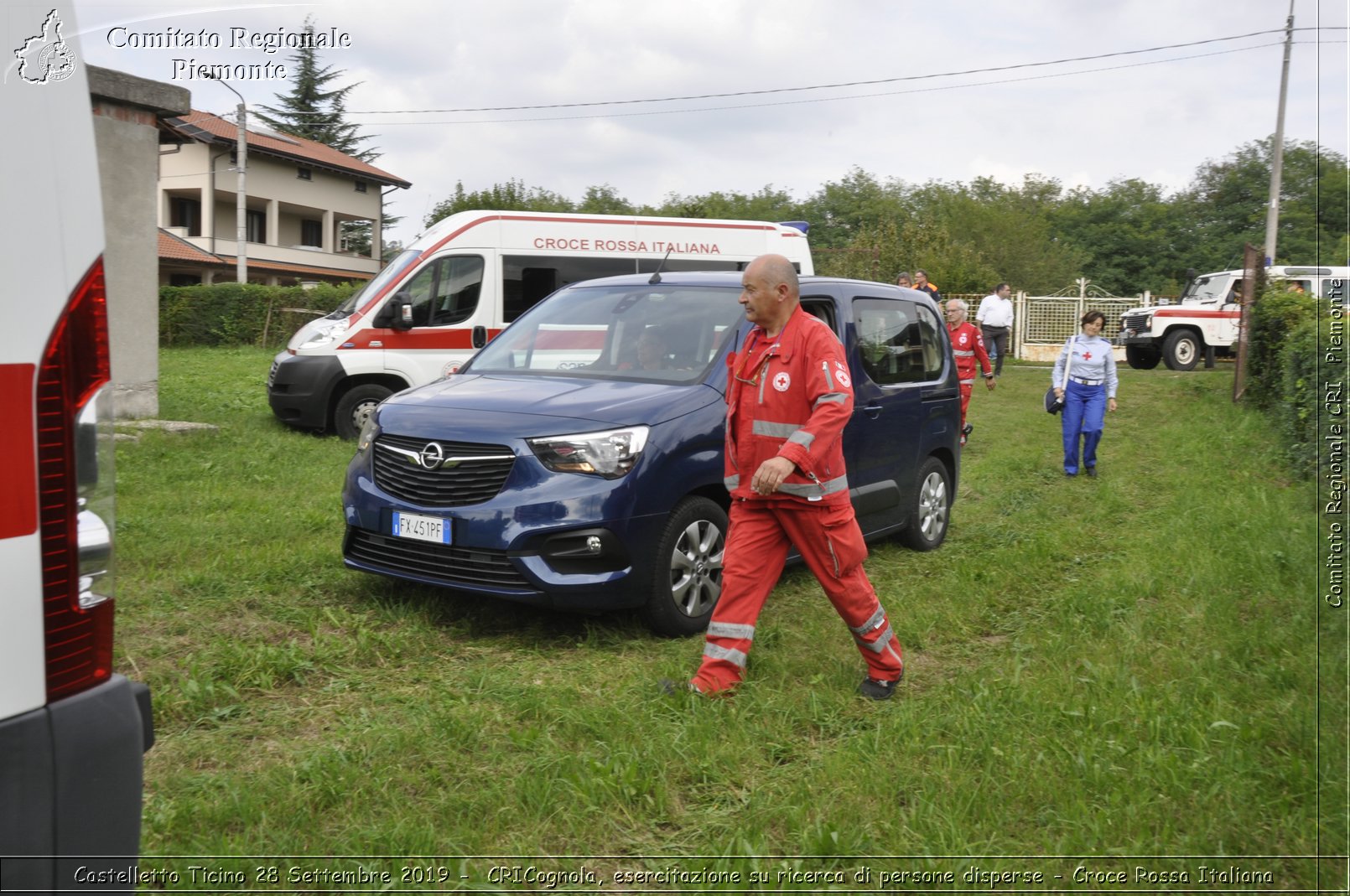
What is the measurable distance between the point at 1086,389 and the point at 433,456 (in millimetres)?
8199

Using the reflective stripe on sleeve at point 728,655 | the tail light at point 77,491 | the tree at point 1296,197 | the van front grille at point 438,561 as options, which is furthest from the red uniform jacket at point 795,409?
the tail light at point 77,491

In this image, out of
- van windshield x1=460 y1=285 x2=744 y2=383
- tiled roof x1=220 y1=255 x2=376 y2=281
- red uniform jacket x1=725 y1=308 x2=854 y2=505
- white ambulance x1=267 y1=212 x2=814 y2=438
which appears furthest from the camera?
tiled roof x1=220 y1=255 x2=376 y2=281

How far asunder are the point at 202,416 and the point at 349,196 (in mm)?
37681

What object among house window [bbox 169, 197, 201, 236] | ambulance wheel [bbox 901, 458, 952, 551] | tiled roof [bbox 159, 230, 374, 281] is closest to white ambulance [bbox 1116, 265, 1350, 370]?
ambulance wheel [bbox 901, 458, 952, 551]

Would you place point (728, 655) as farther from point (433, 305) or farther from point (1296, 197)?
point (433, 305)

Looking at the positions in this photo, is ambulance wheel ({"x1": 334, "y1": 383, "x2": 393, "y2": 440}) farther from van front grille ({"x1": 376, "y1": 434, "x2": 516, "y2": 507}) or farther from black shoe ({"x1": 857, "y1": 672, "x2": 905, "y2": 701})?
black shoe ({"x1": 857, "y1": 672, "x2": 905, "y2": 701})

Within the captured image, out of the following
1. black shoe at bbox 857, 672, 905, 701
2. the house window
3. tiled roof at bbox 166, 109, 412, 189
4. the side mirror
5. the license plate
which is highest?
tiled roof at bbox 166, 109, 412, 189

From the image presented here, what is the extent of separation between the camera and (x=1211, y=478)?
9906 mm

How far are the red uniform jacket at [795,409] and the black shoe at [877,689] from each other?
81cm

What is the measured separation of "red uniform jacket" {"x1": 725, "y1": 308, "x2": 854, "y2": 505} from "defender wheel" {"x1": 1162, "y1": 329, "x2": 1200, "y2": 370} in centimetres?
2271

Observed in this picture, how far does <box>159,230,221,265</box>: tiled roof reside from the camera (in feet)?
129

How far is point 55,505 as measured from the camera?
6.37ft

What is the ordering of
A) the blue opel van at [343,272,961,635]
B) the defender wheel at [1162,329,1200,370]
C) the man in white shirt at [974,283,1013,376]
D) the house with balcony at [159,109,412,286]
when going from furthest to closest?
1. the house with balcony at [159,109,412,286]
2. the defender wheel at [1162,329,1200,370]
3. the man in white shirt at [974,283,1013,376]
4. the blue opel van at [343,272,961,635]

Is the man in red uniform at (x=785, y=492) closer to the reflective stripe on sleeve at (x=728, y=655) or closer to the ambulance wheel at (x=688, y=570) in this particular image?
the reflective stripe on sleeve at (x=728, y=655)
